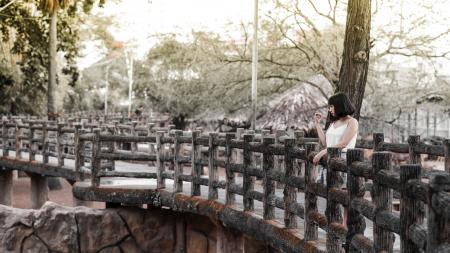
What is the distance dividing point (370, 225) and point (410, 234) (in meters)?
4.00

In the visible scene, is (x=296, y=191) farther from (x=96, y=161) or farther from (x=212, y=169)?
(x=96, y=161)

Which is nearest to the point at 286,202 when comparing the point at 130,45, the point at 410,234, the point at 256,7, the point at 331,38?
the point at 410,234

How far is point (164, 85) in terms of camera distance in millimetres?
36875

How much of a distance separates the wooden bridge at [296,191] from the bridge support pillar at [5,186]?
2.56 m

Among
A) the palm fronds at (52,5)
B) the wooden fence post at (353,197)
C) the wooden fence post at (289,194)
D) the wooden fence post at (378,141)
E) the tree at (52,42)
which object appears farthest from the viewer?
the tree at (52,42)

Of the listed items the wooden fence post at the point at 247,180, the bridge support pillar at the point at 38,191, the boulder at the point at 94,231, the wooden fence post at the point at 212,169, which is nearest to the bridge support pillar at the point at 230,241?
the wooden fence post at the point at 212,169

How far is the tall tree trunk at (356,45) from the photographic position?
492 inches

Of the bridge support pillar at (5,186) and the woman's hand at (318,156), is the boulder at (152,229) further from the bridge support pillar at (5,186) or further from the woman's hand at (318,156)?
the bridge support pillar at (5,186)

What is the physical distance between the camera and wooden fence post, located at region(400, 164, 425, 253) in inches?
205

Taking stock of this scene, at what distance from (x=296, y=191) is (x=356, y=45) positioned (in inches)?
179

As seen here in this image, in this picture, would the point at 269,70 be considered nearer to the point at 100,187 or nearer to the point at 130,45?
the point at 100,187

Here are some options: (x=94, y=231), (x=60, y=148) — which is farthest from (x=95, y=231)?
(x=60, y=148)

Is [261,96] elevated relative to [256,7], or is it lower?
lower

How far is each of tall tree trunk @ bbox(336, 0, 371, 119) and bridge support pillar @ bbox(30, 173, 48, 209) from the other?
801 centimetres
